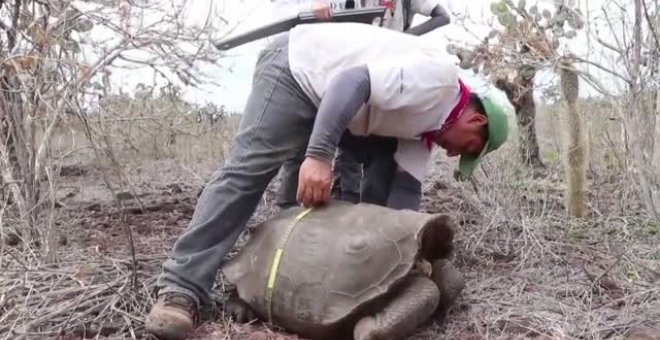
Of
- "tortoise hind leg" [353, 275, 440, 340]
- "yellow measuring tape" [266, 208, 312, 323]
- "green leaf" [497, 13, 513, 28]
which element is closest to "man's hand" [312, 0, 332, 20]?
"yellow measuring tape" [266, 208, 312, 323]

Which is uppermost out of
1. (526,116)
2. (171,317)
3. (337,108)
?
(337,108)

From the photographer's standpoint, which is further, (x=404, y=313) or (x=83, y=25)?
(x=83, y=25)

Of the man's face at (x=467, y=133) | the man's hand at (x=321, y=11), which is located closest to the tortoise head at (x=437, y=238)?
the man's face at (x=467, y=133)

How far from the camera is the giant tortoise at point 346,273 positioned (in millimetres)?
2840

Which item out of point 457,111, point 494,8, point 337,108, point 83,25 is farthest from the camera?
point 494,8

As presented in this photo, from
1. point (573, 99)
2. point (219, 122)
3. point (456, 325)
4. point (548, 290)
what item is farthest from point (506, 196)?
point (219, 122)

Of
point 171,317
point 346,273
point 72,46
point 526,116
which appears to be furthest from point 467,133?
point 526,116

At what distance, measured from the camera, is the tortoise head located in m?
2.99

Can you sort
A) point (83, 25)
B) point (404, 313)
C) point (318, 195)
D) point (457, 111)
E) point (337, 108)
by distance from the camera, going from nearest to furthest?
point (404, 313), point (337, 108), point (318, 195), point (457, 111), point (83, 25)

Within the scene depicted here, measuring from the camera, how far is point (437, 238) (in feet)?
10.2

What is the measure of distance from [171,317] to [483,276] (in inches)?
54.1

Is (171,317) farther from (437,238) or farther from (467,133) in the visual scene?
(467,133)

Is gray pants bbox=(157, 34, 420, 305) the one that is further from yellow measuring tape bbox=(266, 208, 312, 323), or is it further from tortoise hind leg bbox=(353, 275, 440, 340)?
tortoise hind leg bbox=(353, 275, 440, 340)

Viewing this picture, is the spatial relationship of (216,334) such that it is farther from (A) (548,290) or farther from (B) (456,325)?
(A) (548,290)
